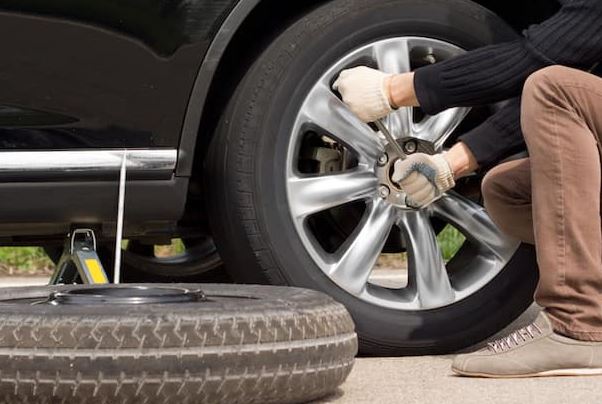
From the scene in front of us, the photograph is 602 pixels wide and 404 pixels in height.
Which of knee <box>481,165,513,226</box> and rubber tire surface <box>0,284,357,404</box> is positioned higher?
knee <box>481,165,513,226</box>

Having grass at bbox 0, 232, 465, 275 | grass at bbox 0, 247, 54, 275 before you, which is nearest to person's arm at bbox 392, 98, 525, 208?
grass at bbox 0, 232, 465, 275

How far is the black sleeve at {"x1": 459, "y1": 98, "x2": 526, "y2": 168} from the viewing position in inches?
128

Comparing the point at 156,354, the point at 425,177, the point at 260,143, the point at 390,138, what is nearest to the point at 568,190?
the point at 425,177

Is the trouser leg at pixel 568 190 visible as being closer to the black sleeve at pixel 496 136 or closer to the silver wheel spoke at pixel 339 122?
the black sleeve at pixel 496 136

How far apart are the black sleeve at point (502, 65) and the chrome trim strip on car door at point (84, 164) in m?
0.69

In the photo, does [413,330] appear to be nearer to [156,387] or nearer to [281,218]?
[281,218]

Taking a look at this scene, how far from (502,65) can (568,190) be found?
36cm

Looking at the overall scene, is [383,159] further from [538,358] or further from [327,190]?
[538,358]

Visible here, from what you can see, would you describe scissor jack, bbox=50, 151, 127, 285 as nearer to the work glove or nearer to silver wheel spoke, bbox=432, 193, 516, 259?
the work glove

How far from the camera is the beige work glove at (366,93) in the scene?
3.15 metres

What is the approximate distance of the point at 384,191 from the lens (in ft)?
11.2

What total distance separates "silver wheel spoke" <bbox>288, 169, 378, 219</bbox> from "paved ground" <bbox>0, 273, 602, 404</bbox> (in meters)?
0.44

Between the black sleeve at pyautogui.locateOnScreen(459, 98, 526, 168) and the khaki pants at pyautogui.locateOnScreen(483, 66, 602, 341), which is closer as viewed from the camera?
the khaki pants at pyautogui.locateOnScreen(483, 66, 602, 341)

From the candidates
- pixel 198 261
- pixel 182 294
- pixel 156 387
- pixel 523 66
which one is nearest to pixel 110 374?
pixel 156 387
